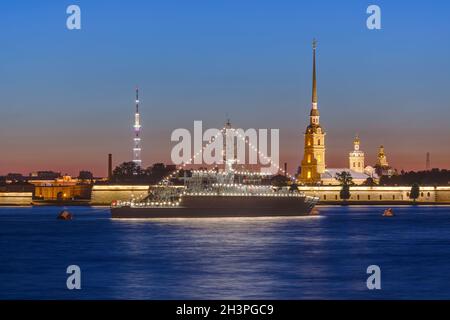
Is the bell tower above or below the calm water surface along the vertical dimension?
above

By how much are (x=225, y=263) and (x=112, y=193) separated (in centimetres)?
12062

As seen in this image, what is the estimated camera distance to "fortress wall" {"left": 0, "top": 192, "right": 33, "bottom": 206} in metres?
170

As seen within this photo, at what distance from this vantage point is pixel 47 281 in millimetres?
33594

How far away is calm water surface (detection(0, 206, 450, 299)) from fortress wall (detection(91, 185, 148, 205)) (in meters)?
89.5

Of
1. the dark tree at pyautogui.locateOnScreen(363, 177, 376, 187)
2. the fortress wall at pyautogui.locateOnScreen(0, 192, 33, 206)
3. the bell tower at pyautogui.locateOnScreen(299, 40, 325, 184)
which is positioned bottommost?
the fortress wall at pyautogui.locateOnScreen(0, 192, 33, 206)

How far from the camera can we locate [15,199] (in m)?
170

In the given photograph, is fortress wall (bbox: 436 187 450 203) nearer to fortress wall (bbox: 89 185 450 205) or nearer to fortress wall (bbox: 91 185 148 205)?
fortress wall (bbox: 89 185 450 205)

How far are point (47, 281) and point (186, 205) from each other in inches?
2245

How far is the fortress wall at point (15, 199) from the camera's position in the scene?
556ft

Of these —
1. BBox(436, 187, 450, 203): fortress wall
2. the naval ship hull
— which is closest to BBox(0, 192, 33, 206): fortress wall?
BBox(436, 187, 450, 203): fortress wall

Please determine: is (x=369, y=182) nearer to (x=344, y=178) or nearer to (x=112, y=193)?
(x=344, y=178)

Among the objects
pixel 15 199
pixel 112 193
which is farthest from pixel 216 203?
pixel 15 199

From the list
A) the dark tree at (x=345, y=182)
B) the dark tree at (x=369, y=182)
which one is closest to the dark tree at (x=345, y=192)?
the dark tree at (x=345, y=182)
